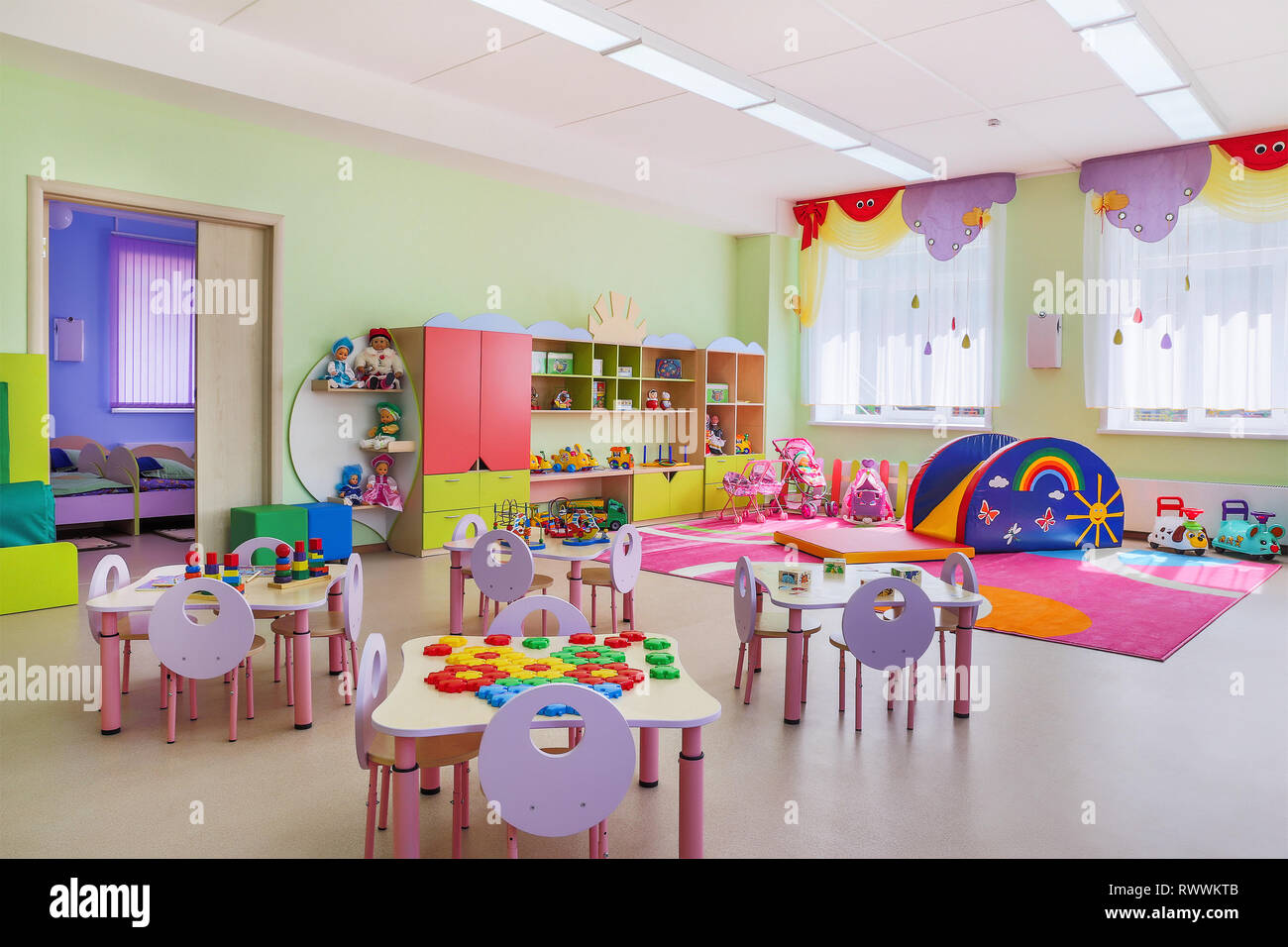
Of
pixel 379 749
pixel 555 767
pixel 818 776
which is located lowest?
pixel 818 776

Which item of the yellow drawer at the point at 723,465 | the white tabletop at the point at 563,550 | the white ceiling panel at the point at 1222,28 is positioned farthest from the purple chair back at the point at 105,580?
the yellow drawer at the point at 723,465

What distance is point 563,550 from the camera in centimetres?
531

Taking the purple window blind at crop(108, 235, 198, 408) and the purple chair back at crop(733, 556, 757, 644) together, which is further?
the purple window blind at crop(108, 235, 198, 408)

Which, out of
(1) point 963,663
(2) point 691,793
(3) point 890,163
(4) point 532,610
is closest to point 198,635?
(4) point 532,610

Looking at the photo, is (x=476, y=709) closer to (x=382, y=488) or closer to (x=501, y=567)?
(x=501, y=567)

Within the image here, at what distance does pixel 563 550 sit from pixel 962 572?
2.13 meters

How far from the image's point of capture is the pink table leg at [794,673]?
13.5 ft

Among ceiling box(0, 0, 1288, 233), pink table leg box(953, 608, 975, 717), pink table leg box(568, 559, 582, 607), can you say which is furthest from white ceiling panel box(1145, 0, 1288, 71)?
pink table leg box(568, 559, 582, 607)

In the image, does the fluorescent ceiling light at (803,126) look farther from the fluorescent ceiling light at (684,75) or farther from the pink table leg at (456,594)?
the pink table leg at (456,594)

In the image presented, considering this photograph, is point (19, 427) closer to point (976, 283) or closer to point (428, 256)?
point (428, 256)

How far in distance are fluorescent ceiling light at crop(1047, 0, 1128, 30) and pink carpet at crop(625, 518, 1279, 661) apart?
3.67 m

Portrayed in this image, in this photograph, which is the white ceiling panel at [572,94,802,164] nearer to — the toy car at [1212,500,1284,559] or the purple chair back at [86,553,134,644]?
the toy car at [1212,500,1284,559]

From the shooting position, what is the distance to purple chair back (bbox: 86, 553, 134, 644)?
397 centimetres

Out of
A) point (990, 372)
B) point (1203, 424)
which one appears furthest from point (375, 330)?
point (1203, 424)
